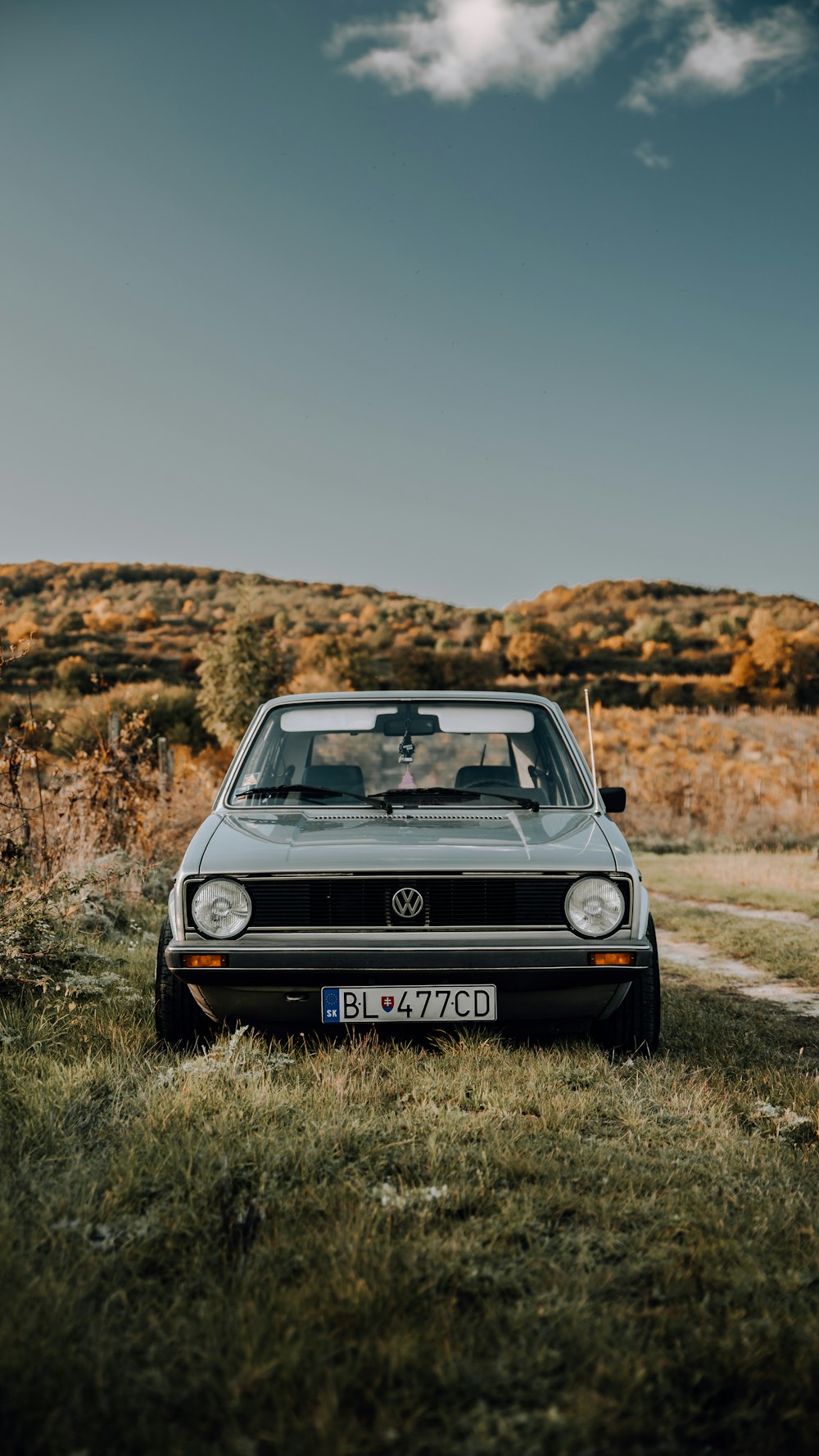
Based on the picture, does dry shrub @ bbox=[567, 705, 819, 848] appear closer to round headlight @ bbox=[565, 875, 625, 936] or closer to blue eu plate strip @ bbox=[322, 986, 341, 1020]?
round headlight @ bbox=[565, 875, 625, 936]

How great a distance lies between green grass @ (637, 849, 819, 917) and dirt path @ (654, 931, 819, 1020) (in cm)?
230

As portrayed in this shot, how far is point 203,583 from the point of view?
89.4 m

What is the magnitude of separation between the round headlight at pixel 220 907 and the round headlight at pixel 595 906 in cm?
121

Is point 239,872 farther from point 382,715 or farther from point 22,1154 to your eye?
point 382,715

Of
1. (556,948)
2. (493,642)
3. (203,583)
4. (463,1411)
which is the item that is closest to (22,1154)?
(463,1411)

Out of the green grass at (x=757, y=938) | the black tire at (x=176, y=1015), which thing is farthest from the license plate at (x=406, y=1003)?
the green grass at (x=757, y=938)

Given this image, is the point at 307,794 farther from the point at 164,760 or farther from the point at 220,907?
the point at 164,760

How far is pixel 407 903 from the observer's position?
372 centimetres

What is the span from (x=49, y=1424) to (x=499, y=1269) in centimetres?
102

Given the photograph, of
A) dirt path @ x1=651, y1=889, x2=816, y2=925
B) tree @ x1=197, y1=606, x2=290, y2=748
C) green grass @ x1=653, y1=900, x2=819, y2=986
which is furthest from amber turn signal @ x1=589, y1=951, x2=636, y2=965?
tree @ x1=197, y1=606, x2=290, y2=748

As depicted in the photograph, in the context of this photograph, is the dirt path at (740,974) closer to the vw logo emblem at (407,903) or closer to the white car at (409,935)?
the white car at (409,935)

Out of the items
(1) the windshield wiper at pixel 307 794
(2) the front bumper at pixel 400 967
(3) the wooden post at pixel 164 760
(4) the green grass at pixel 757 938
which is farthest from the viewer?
(3) the wooden post at pixel 164 760

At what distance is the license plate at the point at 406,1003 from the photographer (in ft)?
12.0

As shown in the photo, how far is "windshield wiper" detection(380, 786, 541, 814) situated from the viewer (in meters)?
4.68
